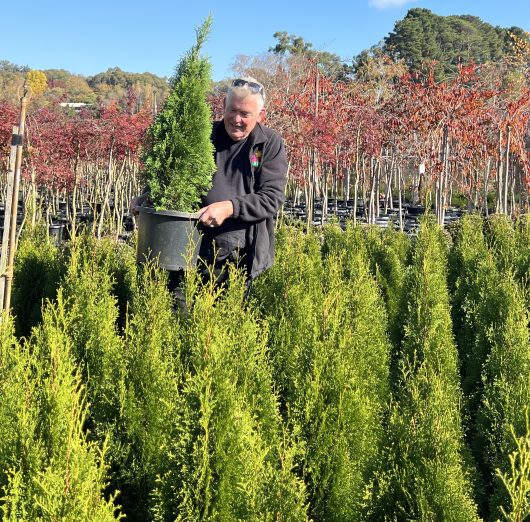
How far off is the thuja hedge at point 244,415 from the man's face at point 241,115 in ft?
2.92

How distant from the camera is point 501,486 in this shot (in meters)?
3.00

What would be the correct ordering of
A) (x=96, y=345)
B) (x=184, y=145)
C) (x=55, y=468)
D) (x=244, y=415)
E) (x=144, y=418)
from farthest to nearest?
(x=96, y=345), (x=184, y=145), (x=144, y=418), (x=244, y=415), (x=55, y=468)

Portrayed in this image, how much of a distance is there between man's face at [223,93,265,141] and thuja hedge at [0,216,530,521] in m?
0.89

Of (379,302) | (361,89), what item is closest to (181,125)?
(379,302)

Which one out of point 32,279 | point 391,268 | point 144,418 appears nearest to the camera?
point 144,418

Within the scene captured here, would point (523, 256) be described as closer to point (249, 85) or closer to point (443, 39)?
point (249, 85)

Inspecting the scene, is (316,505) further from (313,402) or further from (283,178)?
(283,178)

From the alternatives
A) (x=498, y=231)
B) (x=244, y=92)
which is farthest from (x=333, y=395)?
(x=498, y=231)

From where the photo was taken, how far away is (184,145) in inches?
134

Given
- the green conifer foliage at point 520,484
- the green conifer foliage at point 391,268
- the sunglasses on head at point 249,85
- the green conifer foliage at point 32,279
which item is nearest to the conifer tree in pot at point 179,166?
the sunglasses on head at point 249,85

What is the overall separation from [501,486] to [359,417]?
757mm

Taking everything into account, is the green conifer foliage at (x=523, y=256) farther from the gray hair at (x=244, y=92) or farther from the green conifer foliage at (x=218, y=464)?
the green conifer foliage at (x=218, y=464)

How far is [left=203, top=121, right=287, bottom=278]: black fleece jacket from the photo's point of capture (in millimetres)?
3525

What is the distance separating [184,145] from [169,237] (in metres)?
0.53
